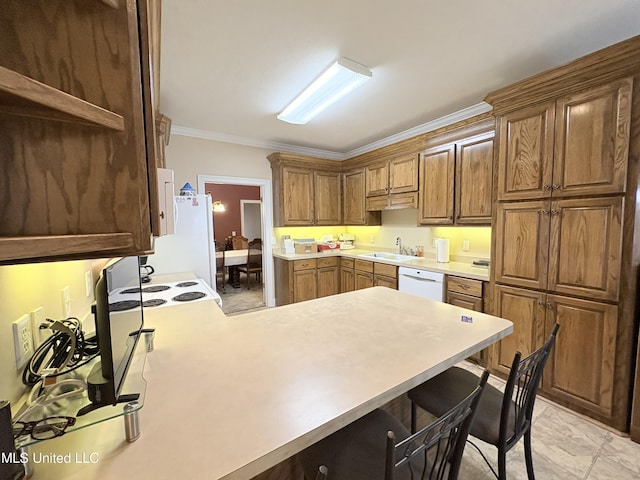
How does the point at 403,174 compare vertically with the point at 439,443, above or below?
above

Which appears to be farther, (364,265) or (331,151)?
(331,151)

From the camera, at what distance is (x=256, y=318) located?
4.94 feet

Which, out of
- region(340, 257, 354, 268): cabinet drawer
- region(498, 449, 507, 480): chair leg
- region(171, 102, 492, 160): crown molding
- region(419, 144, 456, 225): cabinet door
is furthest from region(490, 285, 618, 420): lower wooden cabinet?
region(340, 257, 354, 268): cabinet drawer

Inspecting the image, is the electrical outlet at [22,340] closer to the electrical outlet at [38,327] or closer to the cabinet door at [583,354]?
the electrical outlet at [38,327]

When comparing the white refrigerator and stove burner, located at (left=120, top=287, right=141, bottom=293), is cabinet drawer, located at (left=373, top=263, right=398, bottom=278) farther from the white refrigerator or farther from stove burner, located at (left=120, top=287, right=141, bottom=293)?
stove burner, located at (left=120, top=287, right=141, bottom=293)

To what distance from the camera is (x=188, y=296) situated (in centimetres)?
205

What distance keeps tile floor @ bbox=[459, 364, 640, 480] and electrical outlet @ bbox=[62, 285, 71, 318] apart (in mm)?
2161

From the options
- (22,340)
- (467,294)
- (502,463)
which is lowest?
(502,463)

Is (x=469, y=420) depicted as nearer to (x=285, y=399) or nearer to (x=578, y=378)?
(x=285, y=399)

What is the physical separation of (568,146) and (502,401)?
1.82 meters

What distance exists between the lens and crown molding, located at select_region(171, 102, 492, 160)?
3059mm

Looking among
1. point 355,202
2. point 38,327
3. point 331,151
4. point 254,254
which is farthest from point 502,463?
point 254,254

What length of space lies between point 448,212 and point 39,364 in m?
3.28

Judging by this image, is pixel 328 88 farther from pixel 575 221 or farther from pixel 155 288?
pixel 155 288
